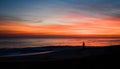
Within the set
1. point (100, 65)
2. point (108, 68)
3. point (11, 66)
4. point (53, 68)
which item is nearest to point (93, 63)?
point (100, 65)

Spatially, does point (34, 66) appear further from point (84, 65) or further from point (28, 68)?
point (84, 65)

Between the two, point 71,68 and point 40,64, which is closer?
point 71,68

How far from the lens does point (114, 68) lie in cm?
931

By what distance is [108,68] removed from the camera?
9359 mm

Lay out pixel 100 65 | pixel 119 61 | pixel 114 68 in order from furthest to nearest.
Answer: pixel 119 61 < pixel 100 65 < pixel 114 68

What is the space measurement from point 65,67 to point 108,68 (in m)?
2.34

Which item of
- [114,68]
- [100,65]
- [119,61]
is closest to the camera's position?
[114,68]

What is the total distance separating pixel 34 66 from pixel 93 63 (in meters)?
3.51

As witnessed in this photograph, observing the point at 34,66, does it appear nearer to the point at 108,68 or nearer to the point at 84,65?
the point at 84,65

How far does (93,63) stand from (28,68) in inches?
151

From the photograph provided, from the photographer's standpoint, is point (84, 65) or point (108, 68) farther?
point (84, 65)

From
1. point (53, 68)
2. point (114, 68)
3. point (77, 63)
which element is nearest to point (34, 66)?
point (53, 68)

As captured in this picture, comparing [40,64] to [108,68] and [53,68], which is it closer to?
[53,68]

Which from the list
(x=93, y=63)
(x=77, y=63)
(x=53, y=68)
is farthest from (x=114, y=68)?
(x=53, y=68)
